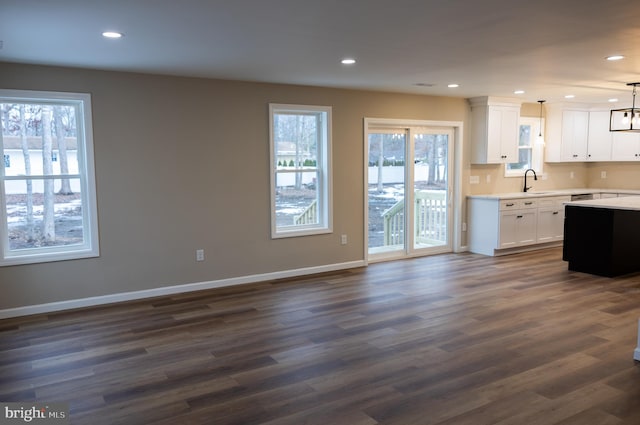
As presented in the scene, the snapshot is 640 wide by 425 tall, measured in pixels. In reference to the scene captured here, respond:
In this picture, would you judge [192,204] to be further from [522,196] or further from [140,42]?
[522,196]

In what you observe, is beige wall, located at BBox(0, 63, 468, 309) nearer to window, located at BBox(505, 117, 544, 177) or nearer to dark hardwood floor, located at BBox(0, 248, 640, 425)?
dark hardwood floor, located at BBox(0, 248, 640, 425)

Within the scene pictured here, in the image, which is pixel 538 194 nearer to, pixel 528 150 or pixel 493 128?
pixel 528 150

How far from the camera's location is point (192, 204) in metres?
5.49

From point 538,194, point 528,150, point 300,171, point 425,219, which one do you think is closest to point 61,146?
point 300,171

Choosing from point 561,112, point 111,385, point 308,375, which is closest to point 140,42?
point 111,385

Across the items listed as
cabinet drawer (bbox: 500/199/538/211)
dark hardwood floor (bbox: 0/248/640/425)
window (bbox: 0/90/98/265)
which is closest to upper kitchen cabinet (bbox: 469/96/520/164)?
cabinet drawer (bbox: 500/199/538/211)

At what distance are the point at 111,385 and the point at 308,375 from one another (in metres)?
1.31

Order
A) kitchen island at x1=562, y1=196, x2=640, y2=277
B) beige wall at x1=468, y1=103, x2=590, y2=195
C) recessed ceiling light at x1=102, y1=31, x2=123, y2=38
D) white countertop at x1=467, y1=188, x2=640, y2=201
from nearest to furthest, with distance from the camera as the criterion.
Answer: recessed ceiling light at x1=102, y1=31, x2=123, y2=38, kitchen island at x1=562, y1=196, x2=640, y2=277, white countertop at x1=467, y1=188, x2=640, y2=201, beige wall at x1=468, y1=103, x2=590, y2=195

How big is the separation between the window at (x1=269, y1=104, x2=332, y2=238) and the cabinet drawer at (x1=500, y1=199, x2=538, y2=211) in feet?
9.02

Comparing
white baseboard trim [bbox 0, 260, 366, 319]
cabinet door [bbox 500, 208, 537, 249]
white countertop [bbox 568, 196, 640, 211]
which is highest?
white countertop [bbox 568, 196, 640, 211]

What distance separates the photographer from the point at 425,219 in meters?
7.62

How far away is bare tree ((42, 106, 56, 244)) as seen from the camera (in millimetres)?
4859

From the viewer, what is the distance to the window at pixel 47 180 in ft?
15.4

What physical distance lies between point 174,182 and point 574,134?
6960 millimetres
